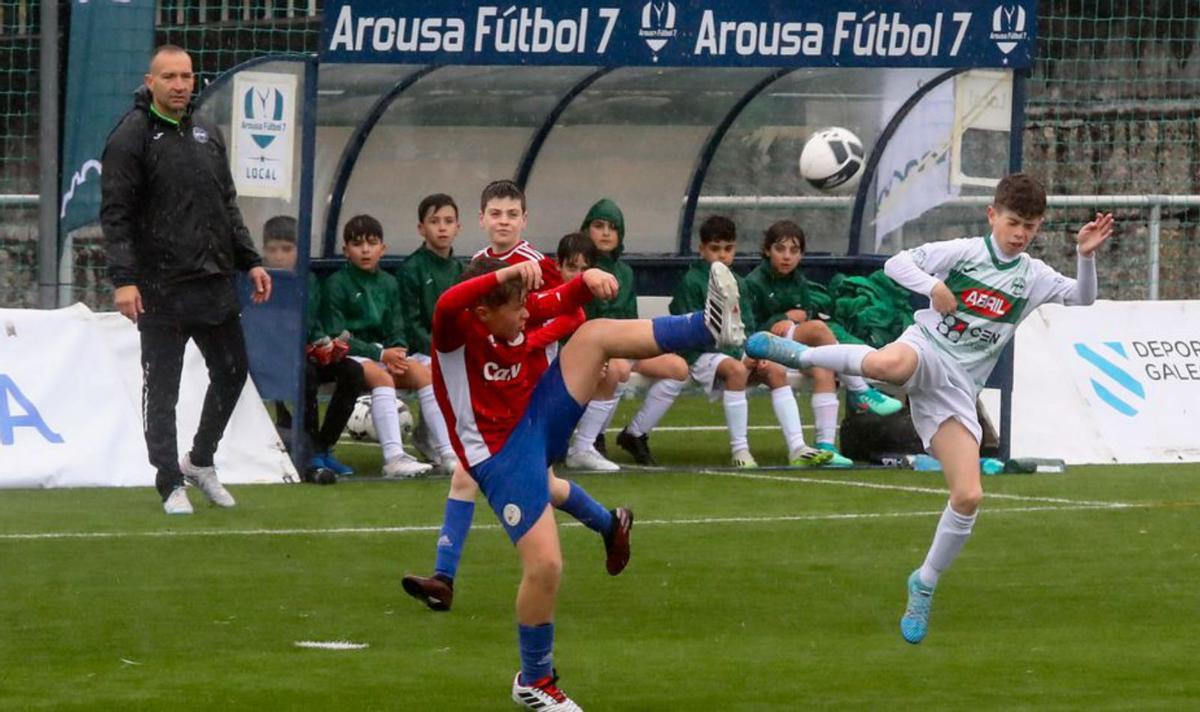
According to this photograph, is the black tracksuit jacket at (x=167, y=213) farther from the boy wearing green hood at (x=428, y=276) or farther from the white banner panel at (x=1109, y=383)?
the white banner panel at (x=1109, y=383)

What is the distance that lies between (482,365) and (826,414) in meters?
7.07

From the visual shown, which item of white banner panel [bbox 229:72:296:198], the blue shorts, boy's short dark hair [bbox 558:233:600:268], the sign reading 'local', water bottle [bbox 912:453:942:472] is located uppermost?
the sign reading 'local'

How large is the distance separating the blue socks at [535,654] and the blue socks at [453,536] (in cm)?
193

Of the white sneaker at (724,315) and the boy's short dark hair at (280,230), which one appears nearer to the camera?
the white sneaker at (724,315)

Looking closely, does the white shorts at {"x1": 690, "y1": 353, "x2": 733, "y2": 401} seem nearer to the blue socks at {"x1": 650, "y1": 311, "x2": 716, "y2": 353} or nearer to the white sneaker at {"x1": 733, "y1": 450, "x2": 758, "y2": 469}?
the white sneaker at {"x1": 733, "y1": 450, "x2": 758, "y2": 469}

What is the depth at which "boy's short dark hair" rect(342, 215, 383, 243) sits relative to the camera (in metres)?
13.7

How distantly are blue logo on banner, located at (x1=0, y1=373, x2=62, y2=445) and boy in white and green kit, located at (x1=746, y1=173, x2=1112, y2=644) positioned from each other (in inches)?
210

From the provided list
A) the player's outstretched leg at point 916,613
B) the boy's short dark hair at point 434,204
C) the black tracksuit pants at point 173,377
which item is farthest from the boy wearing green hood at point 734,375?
the player's outstretched leg at point 916,613

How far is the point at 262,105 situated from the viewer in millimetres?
13164

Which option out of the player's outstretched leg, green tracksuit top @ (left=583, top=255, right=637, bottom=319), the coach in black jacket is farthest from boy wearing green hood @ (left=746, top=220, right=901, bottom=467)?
the player's outstretched leg

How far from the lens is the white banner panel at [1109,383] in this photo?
1455cm

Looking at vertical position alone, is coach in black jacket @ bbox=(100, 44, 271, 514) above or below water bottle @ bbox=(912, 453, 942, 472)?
above

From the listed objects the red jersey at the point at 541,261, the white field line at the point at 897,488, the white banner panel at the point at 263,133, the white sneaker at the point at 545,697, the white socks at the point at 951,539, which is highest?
the white banner panel at the point at 263,133

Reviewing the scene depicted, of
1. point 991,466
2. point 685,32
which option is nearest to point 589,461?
point 991,466
